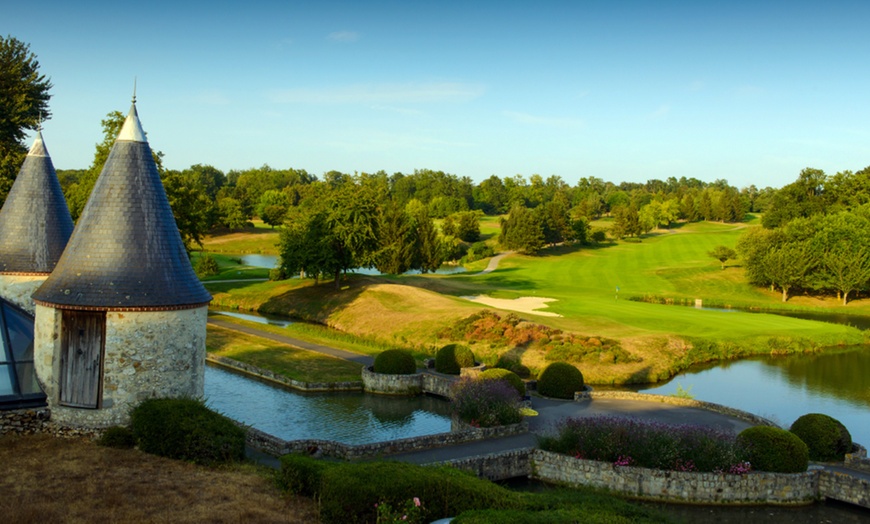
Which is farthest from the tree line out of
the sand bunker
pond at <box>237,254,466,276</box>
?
pond at <box>237,254,466,276</box>

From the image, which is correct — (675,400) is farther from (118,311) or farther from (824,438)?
(118,311)

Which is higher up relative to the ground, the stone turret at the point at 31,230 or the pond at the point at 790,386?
the stone turret at the point at 31,230

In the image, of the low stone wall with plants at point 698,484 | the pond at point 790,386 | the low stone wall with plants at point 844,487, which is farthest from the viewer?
the pond at point 790,386

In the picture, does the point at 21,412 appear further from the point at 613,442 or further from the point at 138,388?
the point at 613,442

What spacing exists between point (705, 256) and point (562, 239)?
66.7ft

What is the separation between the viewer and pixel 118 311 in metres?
18.4

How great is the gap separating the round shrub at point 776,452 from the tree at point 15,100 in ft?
144

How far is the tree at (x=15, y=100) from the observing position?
4616 cm

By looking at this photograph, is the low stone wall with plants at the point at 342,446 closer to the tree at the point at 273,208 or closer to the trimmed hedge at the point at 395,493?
the trimmed hedge at the point at 395,493

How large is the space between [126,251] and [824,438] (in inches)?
830

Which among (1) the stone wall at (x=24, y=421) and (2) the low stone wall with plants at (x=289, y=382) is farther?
(2) the low stone wall with plants at (x=289, y=382)

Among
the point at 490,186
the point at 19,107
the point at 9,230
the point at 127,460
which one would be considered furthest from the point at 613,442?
the point at 490,186

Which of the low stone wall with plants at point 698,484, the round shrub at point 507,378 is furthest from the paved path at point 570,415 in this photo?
the low stone wall with plants at point 698,484

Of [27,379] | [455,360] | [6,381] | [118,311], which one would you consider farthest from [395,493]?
[455,360]
